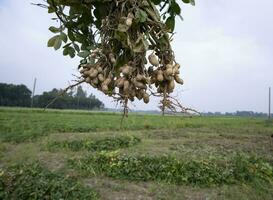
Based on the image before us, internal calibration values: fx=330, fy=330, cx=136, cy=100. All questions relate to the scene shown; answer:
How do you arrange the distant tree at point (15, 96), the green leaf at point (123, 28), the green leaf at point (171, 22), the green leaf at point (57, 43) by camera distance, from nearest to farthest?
the green leaf at point (123, 28), the green leaf at point (171, 22), the green leaf at point (57, 43), the distant tree at point (15, 96)

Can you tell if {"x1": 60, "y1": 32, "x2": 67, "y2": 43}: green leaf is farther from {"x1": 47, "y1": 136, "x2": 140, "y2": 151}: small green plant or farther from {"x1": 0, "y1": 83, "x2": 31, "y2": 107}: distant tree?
{"x1": 0, "y1": 83, "x2": 31, "y2": 107}: distant tree

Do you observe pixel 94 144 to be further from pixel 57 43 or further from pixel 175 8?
pixel 175 8

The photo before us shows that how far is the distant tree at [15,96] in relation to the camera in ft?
150

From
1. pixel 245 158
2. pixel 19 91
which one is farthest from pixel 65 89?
pixel 19 91

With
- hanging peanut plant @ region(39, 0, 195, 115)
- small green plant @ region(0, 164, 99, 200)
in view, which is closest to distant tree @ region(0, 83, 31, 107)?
small green plant @ region(0, 164, 99, 200)

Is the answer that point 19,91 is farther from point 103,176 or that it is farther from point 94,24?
point 94,24

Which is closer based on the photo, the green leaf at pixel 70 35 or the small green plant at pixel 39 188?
the green leaf at pixel 70 35

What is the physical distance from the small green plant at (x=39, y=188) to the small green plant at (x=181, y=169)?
1732mm

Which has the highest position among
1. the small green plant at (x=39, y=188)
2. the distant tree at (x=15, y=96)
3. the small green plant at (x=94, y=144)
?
the distant tree at (x=15, y=96)

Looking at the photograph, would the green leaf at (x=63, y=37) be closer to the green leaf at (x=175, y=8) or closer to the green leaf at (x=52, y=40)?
the green leaf at (x=52, y=40)

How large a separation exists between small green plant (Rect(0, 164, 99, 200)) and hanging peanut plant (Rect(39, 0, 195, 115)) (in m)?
5.20

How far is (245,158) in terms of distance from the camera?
371 inches

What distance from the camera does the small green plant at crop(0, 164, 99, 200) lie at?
19.8ft

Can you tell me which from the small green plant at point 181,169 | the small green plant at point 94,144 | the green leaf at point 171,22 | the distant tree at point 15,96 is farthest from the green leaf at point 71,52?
the distant tree at point 15,96
